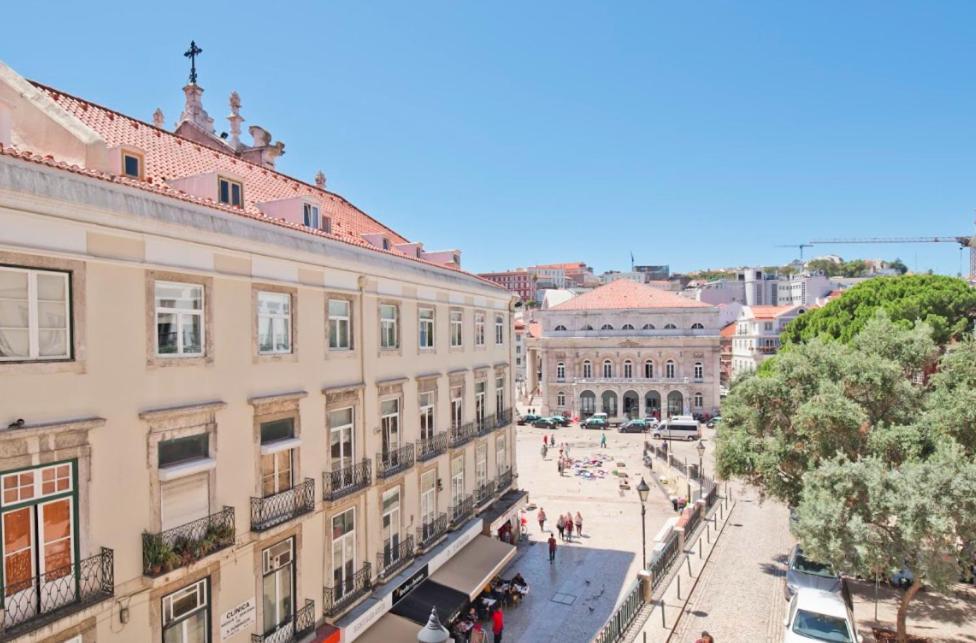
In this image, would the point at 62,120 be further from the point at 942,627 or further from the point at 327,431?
the point at 942,627

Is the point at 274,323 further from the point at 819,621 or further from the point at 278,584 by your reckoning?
the point at 819,621

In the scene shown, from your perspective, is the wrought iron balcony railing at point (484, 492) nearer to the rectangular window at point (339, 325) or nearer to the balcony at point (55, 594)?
the rectangular window at point (339, 325)

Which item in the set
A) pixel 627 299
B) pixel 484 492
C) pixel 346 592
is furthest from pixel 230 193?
pixel 627 299

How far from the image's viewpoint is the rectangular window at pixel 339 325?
13.5 m

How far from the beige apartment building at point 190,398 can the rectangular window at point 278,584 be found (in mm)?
37

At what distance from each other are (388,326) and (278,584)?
644 centimetres

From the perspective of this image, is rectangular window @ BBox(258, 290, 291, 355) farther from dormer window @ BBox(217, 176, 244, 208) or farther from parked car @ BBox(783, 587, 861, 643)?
parked car @ BBox(783, 587, 861, 643)

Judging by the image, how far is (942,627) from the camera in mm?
16859

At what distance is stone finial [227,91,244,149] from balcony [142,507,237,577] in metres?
16.5

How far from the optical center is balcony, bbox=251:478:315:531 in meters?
11.0

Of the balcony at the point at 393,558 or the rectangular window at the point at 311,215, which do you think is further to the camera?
the balcony at the point at 393,558

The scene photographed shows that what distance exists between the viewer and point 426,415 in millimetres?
17609

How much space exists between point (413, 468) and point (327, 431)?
4.07 metres

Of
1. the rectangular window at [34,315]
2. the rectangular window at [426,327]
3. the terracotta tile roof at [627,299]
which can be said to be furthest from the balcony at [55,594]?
the terracotta tile roof at [627,299]
